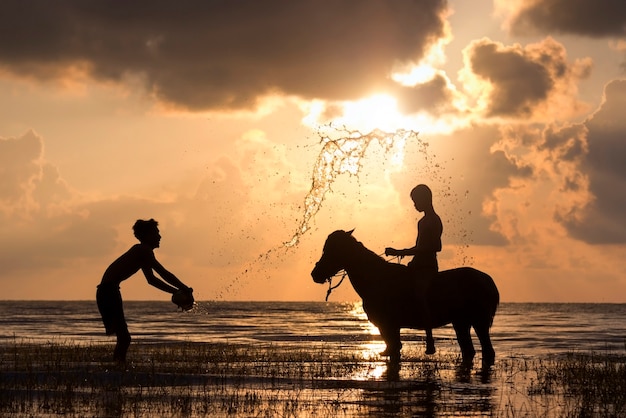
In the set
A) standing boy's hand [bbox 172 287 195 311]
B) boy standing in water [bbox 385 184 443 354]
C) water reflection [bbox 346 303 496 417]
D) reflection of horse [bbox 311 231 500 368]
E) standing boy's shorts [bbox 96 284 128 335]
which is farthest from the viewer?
reflection of horse [bbox 311 231 500 368]

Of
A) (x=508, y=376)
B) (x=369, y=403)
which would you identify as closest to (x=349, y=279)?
(x=508, y=376)

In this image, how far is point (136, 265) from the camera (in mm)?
13570

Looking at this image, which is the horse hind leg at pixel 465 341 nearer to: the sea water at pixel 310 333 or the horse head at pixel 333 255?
the horse head at pixel 333 255

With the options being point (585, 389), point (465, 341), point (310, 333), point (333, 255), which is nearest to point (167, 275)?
point (333, 255)

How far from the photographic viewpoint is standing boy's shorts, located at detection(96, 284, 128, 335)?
13.4 m

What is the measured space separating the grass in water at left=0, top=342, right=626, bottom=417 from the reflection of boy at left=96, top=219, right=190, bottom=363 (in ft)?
2.48

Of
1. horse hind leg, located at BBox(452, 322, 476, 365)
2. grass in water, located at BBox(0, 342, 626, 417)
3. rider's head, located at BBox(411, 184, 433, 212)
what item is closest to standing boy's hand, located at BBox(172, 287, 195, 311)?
grass in water, located at BBox(0, 342, 626, 417)

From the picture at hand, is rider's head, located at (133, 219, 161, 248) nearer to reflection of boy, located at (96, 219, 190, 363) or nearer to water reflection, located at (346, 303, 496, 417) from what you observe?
reflection of boy, located at (96, 219, 190, 363)

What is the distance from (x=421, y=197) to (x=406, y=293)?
1577 millimetres

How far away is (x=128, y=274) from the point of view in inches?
536

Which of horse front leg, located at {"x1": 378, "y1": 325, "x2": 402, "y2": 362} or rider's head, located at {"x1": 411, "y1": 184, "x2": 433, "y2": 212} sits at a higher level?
rider's head, located at {"x1": 411, "y1": 184, "x2": 433, "y2": 212}

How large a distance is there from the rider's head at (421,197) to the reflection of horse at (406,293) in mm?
1095

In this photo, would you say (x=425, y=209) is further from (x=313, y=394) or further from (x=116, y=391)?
(x=116, y=391)

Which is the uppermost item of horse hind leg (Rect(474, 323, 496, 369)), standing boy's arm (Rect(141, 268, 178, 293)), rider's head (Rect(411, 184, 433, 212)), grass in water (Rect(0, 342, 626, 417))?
rider's head (Rect(411, 184, 433, 212))
